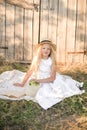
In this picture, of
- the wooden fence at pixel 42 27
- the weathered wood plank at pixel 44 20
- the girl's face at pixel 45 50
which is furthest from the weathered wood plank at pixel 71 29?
the girl's face at pixel 45 50

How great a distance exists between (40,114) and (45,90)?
629 mm

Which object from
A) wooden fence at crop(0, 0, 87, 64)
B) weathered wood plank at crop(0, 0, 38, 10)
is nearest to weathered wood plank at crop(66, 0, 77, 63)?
wooden fence at crop(0, 0, 87, 64)

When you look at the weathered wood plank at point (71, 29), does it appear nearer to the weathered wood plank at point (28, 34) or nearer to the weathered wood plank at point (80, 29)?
the weathered wood plank at point (80, 29)

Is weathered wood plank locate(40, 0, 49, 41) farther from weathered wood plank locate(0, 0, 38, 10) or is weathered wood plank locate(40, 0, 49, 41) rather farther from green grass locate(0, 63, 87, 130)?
green grass locate(0, 63, 87, 130)

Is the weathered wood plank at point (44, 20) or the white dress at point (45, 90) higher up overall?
the weathered wood plank at point (44, 20)

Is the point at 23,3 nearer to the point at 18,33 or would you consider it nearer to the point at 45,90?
the point at 18,33

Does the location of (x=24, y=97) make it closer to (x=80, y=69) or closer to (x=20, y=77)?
(x=20, y=77)

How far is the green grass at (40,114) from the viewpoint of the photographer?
5.46 metres

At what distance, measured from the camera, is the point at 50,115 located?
5855 millimetres

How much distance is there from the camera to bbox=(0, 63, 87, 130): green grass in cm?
546

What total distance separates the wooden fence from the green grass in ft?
7.65

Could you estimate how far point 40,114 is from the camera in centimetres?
586

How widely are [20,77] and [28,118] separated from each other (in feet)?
5.35

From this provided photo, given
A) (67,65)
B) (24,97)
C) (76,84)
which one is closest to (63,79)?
(76,84)
